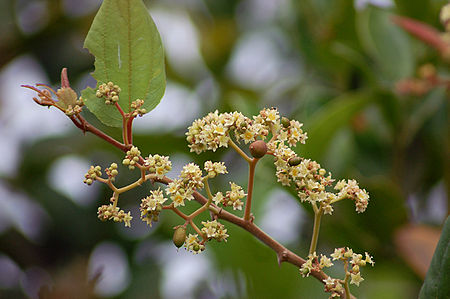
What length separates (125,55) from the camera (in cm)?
66

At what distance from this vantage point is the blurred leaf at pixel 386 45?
1588mm

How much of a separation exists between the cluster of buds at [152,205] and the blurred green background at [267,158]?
65cm

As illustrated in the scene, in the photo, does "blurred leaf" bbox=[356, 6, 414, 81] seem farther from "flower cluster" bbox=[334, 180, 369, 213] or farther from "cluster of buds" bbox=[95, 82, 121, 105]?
"cluster of buds" bbox=[95, 82, 121, 105]

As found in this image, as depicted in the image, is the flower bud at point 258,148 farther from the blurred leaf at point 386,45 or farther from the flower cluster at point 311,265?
the blurred leaf at point 386,45

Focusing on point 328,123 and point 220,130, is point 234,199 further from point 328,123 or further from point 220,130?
point 328,123

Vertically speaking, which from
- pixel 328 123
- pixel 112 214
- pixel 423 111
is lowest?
pixel 112 214

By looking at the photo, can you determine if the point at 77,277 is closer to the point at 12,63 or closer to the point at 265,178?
the point at 265,178

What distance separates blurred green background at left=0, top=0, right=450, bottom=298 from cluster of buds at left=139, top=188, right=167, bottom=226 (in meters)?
0.65

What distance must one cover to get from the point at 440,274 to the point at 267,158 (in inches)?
25.5

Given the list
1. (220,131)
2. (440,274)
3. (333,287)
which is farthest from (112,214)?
(440,274)

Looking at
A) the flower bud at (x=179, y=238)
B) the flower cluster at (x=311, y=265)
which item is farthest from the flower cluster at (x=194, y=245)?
the flower cluster at (x=311, y=265)

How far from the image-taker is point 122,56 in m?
0.66

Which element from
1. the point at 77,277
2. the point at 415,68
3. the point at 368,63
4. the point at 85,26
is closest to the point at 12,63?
the point at 85,26

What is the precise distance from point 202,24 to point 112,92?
1.86m
